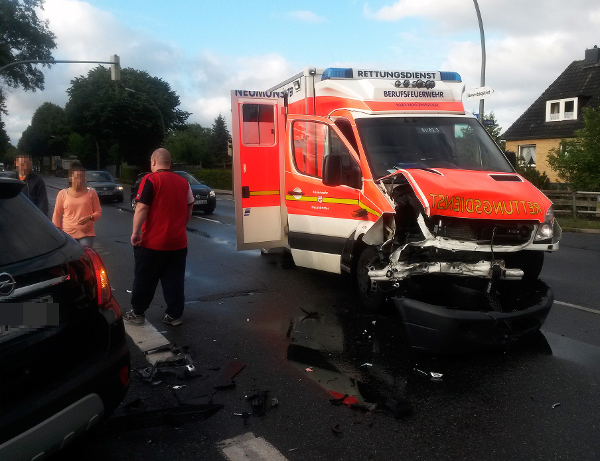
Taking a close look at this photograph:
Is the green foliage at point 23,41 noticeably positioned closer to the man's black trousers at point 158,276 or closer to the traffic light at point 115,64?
the traffic light at point 115,64

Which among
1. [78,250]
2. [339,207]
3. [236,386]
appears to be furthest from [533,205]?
[78,250]

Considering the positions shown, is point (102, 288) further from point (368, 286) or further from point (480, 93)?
point (480, 93)

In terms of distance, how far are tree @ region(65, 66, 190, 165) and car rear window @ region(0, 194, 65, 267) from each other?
51604 millimetres

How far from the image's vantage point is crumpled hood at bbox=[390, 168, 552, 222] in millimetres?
5031

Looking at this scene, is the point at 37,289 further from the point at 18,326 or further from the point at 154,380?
the point at 154,380

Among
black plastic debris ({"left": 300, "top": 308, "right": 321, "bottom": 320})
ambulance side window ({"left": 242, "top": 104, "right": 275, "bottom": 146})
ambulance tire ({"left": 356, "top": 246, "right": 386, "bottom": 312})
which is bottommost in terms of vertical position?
black plastic debris ({"left": 300, "top": 308, "right": 321, "bottom": 320})

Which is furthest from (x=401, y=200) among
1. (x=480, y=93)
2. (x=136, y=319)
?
(x=480, y=93)

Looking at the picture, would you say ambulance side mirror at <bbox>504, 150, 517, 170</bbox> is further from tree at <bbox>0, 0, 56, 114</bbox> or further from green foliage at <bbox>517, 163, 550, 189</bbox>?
tree at <bbox>0, 0, 56, 114</bbox>

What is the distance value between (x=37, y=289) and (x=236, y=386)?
2.03 metres

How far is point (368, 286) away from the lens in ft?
21.1

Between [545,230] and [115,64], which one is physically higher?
[115,64]

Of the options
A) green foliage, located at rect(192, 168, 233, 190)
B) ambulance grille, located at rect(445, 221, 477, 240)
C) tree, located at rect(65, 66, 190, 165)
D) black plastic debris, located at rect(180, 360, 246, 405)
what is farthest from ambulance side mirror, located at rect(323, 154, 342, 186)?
tree, located at rect(65, 66, 190, 165)

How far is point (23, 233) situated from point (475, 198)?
3.55 meters

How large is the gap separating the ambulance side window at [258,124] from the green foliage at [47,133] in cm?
10030
